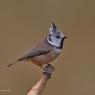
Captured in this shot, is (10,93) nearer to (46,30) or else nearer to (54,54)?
(46,30)

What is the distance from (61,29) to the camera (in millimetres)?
2609

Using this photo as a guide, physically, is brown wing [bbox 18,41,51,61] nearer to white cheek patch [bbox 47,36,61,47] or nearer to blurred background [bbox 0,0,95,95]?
white cheek patch [bbox 47,36,61,47]

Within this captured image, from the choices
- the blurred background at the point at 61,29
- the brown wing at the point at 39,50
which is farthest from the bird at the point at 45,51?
the blurred background at the point at 61,29

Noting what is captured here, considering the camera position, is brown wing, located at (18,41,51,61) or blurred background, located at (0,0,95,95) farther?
blurred background, located at (0,0,95,95)

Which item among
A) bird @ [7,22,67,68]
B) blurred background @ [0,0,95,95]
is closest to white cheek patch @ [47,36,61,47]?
bird @ [7,22,67,68]

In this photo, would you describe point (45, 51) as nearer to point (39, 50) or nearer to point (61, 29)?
point (39, 50)

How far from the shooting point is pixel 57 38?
1568 millimetres

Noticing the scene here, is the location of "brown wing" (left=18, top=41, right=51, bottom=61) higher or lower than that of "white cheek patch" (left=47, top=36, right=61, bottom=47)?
lower

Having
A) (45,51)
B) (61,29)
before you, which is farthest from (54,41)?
(61,29)

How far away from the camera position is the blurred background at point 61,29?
262 centimetres

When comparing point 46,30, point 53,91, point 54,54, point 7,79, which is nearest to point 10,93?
point 7,79

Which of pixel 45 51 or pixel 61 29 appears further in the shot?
pixel 61 29

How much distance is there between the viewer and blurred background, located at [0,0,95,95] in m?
2.62

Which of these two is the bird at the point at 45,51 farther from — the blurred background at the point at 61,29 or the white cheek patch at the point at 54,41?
the blurred background at the point at 61,29
